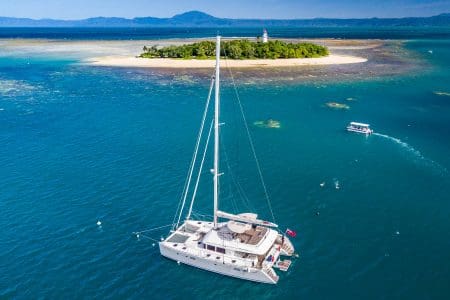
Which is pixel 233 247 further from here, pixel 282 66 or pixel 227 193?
pixel 282 66

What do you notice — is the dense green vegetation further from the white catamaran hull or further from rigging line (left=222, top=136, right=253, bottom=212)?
the white catamaran hull

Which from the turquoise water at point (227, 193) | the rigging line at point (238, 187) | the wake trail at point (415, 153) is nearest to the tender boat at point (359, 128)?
the wake trail at point (415, 153)

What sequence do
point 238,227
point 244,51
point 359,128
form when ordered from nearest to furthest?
point 238,227, point 359,128, point 244,51

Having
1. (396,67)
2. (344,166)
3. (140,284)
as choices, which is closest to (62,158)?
(140,284)

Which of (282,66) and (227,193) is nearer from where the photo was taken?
(227,193)

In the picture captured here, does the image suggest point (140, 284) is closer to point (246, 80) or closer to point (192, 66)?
point (246, 80)

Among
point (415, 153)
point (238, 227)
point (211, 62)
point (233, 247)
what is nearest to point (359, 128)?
point (415, 153)

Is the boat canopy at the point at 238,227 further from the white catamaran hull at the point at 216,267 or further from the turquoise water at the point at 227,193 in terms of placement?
the turquoise water at the point at 227,193
